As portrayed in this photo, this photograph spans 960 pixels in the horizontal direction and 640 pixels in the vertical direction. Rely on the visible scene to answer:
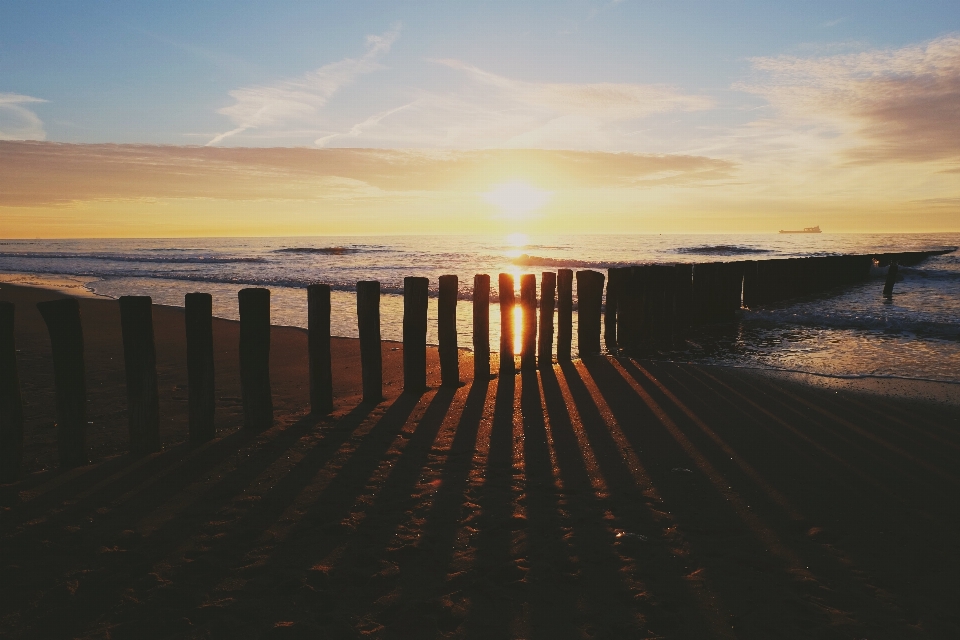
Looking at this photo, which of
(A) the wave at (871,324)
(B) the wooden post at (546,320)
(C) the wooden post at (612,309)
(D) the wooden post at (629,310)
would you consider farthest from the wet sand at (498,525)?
(A) the wave at (871,324)

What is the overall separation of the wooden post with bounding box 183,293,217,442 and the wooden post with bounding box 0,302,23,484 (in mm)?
994

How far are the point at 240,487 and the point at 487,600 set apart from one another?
1828mm

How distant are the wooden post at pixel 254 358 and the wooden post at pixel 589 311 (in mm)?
4562

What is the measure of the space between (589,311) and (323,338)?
4.16m

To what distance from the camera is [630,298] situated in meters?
9.32

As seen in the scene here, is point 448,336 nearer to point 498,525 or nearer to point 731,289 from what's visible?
point 498,525

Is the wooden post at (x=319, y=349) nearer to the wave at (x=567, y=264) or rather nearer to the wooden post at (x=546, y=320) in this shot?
the wooden post at (x=546, y=320)

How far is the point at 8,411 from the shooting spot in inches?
146

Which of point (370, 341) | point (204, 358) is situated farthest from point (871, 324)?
point (204, 358)

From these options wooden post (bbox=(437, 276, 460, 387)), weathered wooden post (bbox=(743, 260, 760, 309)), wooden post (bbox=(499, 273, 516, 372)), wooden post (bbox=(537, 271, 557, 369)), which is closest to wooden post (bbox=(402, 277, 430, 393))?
wooden post (bbox=(437, 276, 460, 387))

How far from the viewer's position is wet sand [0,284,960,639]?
2.45 metres

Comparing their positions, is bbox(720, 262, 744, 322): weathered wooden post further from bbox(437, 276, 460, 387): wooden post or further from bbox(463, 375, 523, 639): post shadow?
bbox(463, 375, 523, 639): post shadow

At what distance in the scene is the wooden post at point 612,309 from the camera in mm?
9000

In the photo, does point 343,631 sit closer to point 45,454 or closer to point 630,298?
point 45,454
